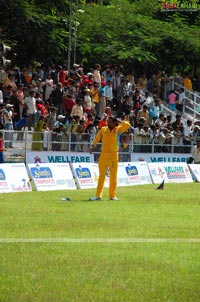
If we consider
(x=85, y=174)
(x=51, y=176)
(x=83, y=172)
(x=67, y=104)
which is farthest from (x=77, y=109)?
A: (x=51, y=176)

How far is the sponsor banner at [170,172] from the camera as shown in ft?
123

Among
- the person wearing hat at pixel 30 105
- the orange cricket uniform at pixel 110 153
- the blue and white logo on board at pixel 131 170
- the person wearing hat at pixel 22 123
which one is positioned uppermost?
the orange cricket uniform at pixel 110 153

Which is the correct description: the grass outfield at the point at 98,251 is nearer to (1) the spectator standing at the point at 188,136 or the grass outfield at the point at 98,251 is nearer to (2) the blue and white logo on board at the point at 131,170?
(2) the blue and white logo on board at the point at 131,170

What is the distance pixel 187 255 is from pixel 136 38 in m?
37.7

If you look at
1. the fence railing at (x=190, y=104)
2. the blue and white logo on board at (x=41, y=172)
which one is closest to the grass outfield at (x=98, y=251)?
the blue and white logo on board at (x=41, y=172)

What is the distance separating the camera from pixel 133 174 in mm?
35719

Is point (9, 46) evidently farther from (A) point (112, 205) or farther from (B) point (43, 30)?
(A) point (112, 205)

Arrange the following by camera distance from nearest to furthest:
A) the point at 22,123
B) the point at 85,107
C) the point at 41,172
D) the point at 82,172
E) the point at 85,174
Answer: the point at 41,172 < the point at 82,172 < the point at 85,174 < the point at 22,123 < the point at 85,107

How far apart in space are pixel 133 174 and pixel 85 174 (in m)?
3.43

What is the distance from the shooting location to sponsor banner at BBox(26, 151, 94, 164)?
3691 centimetres

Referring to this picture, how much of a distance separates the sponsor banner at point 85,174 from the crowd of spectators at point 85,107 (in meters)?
4.01

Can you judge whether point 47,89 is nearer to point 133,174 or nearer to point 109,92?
point 109,92

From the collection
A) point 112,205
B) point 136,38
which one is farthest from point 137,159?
point 112,205

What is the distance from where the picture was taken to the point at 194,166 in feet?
131
